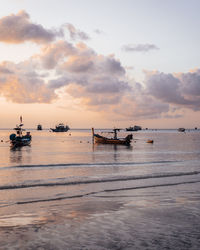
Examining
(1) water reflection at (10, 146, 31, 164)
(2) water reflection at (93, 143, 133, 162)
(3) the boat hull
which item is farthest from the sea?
(3) the boat hull

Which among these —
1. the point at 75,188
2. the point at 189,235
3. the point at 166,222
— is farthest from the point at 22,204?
the point at 189,235

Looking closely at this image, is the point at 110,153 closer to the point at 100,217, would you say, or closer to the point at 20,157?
the point at 20,157

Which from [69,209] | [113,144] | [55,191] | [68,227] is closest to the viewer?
[68,227]

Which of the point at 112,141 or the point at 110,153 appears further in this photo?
the point at 112,141

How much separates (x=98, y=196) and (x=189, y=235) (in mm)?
6087

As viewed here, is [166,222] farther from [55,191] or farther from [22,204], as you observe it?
[55,191]

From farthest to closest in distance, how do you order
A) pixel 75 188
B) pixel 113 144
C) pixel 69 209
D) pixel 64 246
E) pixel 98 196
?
pixel 113 144 → pixel 75 188 → pixel 98 196 → pixel 69 209 → pixel 64 246

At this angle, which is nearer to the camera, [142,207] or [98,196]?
[142,207]

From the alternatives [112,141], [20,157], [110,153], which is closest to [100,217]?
[20,157]

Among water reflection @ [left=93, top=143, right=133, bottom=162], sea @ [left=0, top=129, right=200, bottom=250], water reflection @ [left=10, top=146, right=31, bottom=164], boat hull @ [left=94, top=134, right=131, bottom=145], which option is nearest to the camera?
sea @ [left=0, top=129, right=200, bottom=250]

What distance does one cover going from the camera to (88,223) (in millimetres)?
8969

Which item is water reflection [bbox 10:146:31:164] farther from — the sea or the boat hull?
the boat hull

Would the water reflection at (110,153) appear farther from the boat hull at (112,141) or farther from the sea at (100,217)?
the sea at (100,217)

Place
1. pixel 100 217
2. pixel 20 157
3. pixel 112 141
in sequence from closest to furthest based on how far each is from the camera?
pixel 100 217 < pixel 20 157 < pixel 112 141
